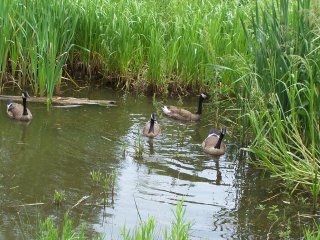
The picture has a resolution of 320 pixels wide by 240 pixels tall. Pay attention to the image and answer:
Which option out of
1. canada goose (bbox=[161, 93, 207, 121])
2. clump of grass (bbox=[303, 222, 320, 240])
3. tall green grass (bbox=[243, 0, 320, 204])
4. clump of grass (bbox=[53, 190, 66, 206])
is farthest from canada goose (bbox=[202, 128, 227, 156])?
clump of grass (bbox=[53, 190, 66, 206])

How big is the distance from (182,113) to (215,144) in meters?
1.89

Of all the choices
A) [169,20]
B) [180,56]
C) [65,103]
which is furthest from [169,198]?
[169,20]

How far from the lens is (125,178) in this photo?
807 centimetres

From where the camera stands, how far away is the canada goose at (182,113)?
439 inches

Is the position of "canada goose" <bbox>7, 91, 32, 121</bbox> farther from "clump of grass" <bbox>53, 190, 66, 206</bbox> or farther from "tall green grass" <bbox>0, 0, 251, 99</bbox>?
"clump of grass" <bbox>53, 190, 66, 206</bbox>

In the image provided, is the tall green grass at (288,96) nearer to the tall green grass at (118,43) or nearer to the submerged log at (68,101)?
the tall green grass at (118,43)

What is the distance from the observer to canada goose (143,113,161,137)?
10008mm

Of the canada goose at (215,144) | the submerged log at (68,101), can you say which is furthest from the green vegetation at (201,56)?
the canada goose at (215,144)

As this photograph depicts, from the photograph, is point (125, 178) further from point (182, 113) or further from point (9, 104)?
point (9, 104)

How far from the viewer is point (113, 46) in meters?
12.4

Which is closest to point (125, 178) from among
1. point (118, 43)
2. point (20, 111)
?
point (20, 111)

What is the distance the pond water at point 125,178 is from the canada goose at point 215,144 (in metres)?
0.10

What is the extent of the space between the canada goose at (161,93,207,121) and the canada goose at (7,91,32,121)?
209 cm

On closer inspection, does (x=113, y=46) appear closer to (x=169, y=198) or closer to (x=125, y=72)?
(x=125, y=72)
